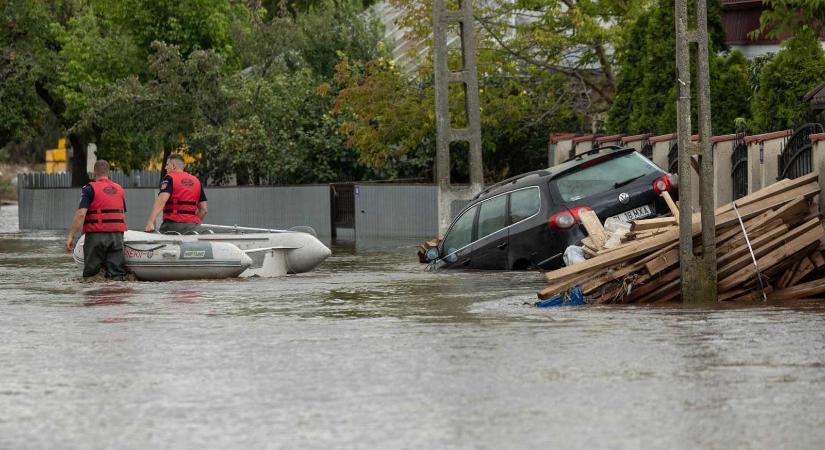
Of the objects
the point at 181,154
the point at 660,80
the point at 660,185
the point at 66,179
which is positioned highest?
the point at 660,80

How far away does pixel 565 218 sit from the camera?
66.9ft

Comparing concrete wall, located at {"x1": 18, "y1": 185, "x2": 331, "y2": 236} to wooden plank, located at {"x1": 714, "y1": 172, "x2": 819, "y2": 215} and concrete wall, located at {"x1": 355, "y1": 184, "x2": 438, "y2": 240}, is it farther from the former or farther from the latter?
wooden plank, located at {"x1": 714, "y1": 172, "x2": 819, "y2": 215}

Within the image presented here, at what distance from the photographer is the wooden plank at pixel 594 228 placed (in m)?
18.6

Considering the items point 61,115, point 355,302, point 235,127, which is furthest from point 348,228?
point 355,302

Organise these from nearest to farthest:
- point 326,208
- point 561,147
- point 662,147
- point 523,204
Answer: point 523,204, point 662,147, point 561,147, point 326,208

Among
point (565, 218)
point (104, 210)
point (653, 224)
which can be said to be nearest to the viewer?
point (653, 224)

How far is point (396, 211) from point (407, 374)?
97.3ft

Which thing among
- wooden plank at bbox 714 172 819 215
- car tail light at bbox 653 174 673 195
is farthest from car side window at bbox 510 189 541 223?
wooden plank at bbox 714 172 819 215

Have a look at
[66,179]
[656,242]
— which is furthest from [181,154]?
[656,242]

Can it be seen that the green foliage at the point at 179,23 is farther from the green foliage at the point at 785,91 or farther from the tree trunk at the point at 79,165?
the green foliage at the point at 785,91

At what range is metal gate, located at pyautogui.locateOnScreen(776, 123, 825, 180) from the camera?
65.2ft

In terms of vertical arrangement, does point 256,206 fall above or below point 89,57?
below

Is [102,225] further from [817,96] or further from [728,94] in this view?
[728,94]

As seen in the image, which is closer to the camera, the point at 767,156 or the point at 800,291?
the point at 800,291
